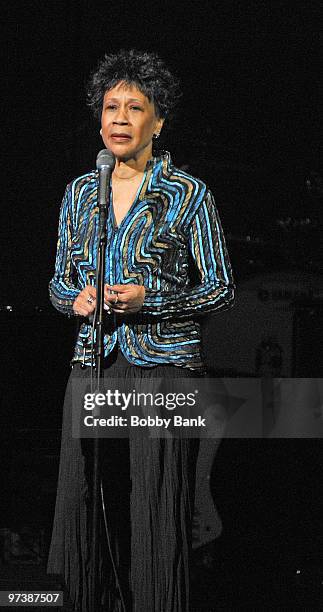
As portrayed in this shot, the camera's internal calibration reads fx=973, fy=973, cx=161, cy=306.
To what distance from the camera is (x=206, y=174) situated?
412 centimetres

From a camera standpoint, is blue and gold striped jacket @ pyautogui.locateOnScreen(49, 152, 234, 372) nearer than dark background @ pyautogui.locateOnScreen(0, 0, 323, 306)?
Yes

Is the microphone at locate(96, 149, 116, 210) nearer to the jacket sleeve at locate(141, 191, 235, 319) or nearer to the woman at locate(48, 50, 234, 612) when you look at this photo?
the woman at locate(48, 50, 234, 612)

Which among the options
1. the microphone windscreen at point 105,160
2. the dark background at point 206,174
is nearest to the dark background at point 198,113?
the dark background at point 206,174

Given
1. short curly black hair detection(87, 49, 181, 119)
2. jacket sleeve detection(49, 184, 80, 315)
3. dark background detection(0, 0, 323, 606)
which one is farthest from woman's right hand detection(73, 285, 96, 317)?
short curly black hair detection(87, 49, 181, 119)

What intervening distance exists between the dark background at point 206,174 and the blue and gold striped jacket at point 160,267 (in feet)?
0.54

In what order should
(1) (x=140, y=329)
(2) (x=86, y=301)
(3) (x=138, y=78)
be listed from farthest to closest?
1. (3) (x=138, y=78)
2. (1) (x=140, y=329)
3. (2) (x=86, y=301)

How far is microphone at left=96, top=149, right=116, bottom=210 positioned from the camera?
10.6 ft

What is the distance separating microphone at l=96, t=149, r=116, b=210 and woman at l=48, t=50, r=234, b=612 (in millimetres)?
607

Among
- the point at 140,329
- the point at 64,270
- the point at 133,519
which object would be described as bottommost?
the point at 133,519

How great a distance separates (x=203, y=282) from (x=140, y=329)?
12.5 inches

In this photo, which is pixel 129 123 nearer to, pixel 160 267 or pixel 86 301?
pixel 160 267

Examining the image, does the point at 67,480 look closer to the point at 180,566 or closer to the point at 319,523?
the point at 180,566

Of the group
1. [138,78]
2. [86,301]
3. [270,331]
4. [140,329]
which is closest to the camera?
[86,301]

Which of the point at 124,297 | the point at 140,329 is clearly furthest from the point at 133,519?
the point at 124,297
